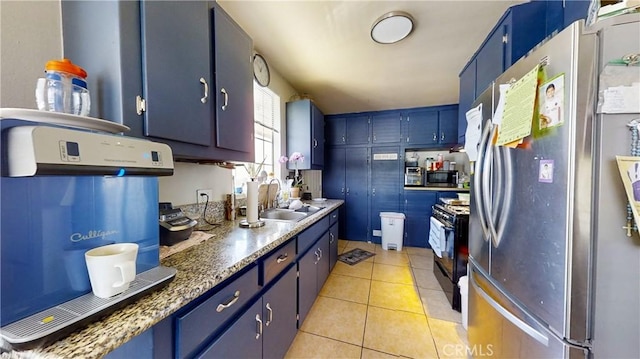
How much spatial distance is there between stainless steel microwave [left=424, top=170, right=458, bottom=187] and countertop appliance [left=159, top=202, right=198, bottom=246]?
3.49 metres

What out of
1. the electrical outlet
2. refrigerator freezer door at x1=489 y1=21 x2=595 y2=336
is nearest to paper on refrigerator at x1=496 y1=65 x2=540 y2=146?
refrigerator freezer door at x1=489 y1=21 x2=595 y2=336

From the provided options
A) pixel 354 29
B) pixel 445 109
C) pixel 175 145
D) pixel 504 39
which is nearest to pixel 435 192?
pixel 445 109

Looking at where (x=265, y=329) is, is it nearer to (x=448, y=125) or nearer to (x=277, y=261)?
(x=277, y=261)

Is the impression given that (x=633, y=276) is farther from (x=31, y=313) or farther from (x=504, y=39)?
(x=31, y=313)

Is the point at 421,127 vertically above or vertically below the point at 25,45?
above

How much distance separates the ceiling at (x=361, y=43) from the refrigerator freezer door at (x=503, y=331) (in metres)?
1.76

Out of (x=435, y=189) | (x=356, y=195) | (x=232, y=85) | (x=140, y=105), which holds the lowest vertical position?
(x=356, y=195)

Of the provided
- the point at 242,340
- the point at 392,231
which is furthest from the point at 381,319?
the point at 392,231

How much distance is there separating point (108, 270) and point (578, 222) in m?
1.34

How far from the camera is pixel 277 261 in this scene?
116 cm

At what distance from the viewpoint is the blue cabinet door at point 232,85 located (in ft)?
3.81

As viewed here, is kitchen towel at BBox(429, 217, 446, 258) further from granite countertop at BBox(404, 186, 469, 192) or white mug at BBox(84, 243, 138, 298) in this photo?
white mug at BBox(84, 243, 138, 298)

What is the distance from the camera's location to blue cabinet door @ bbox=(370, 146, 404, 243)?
12.0ft

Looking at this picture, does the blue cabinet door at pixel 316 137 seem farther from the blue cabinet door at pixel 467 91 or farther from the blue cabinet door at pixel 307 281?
the blue cabinet door at pixel 467 91
